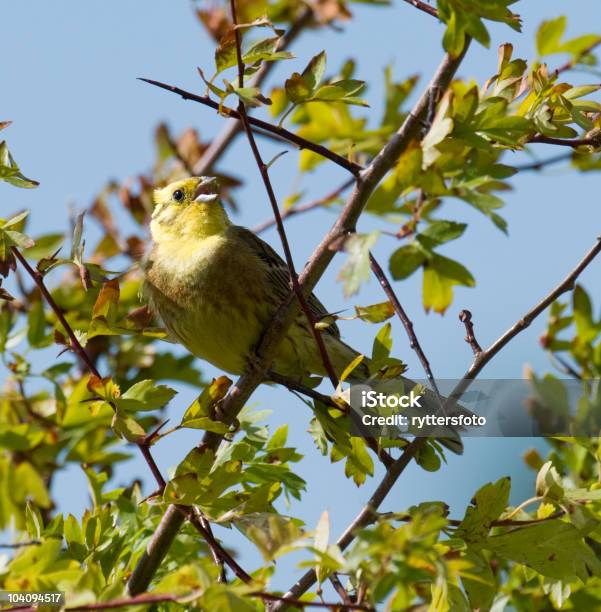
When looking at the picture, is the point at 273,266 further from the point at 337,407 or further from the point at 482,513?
the point at 482,513

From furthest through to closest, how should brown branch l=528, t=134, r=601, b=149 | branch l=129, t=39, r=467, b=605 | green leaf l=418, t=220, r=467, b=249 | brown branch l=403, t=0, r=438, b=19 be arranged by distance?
brown branch l=528, t=134, r=601, b=149 < brown branch l=403, t=0, r=438, b=19 < branch l=129, t=39, r=467, b=605 < green leaf l=418, t=220, r=467, b=249

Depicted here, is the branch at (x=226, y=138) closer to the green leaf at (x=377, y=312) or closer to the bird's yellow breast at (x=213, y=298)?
the bird's yellow breast at (x=213, y=298)

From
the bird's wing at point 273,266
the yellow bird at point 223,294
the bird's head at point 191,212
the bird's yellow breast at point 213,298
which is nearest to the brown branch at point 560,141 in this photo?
the yellow bird at point 223,294

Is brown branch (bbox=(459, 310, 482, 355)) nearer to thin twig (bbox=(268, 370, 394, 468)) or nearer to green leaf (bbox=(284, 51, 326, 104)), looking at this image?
thin twig (bbox=(268, 370, 394, 468))

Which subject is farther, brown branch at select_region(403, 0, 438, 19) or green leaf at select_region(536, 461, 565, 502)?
green leaf at select_region(536, 461, 565, 502)

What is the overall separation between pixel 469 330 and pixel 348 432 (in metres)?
0.46

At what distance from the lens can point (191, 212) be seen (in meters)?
4.98

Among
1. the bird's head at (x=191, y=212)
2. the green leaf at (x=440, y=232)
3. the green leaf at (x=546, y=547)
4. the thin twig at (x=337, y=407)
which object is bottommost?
the green leaf at (x=546, y=547)

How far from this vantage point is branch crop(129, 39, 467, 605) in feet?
7.63

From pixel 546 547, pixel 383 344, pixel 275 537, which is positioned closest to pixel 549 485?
pixel 546 547

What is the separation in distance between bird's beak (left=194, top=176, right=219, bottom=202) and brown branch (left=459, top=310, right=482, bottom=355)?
76.7 inches

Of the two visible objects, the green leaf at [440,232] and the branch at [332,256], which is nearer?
the green leaf at [440,232]

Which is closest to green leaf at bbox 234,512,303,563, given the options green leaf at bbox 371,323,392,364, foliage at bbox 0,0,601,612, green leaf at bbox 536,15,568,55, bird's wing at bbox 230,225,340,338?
foliage at bbox 0,0,601,612

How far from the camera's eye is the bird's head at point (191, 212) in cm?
487
